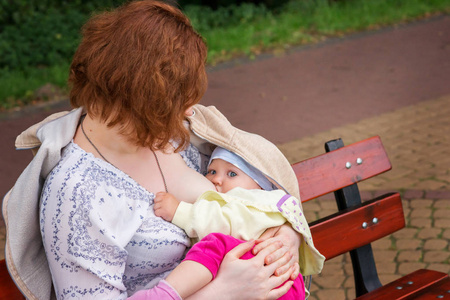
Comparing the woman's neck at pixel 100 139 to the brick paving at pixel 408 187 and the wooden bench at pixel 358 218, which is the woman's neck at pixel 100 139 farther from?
the brick paving at pixel 408 187

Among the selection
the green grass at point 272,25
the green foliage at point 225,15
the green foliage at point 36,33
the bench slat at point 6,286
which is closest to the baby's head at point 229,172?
the bench slat at point 6,286

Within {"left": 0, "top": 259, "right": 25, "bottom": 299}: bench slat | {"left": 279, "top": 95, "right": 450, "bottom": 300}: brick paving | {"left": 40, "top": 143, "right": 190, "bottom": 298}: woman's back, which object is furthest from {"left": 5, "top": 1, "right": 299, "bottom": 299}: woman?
{"left": 279, "top": 95, "right": 450, "bottom": 300}: brick paving

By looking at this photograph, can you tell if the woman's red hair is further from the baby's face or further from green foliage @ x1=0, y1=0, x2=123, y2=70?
green foliage @ x1=0, y1=0, x2=123, y2=70

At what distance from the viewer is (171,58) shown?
206 cm

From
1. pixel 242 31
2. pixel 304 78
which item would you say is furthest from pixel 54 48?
pixel 304 78

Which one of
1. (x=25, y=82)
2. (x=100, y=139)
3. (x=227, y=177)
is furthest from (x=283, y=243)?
(x=25, y=82)

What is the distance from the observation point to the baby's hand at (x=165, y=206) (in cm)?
222

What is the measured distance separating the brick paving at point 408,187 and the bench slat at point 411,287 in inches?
41.3

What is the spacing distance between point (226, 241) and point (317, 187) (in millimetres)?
935

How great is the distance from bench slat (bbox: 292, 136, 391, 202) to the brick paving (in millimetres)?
1169

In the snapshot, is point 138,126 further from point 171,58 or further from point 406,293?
point 406,293

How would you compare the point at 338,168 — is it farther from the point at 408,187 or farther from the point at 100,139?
the point at 408,187

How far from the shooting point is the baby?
2.06m

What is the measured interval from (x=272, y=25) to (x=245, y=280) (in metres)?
9.31
